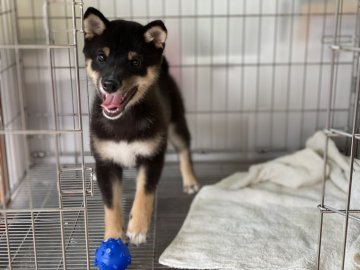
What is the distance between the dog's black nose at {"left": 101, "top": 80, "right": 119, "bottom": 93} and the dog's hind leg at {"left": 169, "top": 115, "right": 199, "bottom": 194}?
2.65ft

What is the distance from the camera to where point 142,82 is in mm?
1922

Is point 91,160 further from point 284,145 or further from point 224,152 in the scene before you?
point 284,145

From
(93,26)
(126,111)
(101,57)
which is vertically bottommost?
(126,111)

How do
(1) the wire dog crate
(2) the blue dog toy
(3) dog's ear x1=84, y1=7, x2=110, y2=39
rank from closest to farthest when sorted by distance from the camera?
(2) the blue dog toy < (3) dog's ear x1=84, y1=7, x2=110, y2=39 < (1) the wire dog crate

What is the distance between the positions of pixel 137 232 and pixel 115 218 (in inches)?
4.2

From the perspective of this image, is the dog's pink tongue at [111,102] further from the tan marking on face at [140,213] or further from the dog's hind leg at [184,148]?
the dog's hind leg at [184,148]

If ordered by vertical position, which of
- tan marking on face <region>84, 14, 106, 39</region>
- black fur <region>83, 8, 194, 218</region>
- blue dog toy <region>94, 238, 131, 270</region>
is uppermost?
tan marking on face <region>84, 14, 106, 39</region>

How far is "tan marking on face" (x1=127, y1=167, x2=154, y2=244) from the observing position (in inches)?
76.2

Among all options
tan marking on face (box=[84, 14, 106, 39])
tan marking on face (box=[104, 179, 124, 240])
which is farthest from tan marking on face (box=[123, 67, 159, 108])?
tan marking on face (box=[104, 179, 124, 240])

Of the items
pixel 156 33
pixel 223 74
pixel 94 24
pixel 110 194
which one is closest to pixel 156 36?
pixel 156 33

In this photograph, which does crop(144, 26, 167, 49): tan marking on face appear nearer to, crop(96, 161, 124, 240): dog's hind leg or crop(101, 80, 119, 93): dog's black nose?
crop(101, 80, 119, 93): dog's black nose

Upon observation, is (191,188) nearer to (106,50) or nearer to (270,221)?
(270,221)

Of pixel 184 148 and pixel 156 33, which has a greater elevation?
pixel 156 33

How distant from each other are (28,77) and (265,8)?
1.46m
